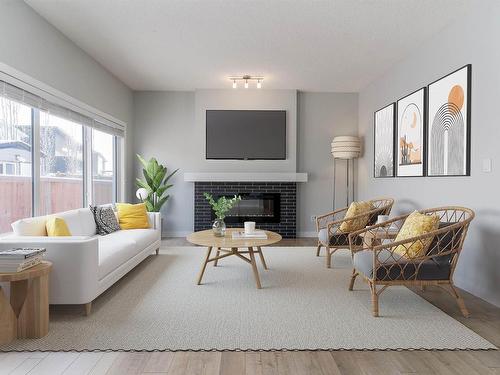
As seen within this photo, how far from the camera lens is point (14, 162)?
138 inches

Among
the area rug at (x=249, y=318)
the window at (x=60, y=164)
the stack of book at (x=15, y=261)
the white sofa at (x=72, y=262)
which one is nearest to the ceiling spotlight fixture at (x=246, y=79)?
the window at (x=60, y=164)

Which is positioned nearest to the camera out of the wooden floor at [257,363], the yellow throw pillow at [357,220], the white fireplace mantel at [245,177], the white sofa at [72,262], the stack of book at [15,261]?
the wooden floor at [257,363]

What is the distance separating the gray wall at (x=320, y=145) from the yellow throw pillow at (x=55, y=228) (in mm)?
4363

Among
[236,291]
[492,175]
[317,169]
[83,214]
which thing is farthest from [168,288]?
[317,169]

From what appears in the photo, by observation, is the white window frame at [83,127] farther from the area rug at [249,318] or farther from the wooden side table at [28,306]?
the wooden side table at [28,306]

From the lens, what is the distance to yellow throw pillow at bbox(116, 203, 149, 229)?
4816mm

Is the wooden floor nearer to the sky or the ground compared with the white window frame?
nearer to the ground

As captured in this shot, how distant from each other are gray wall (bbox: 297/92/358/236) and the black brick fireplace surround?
0.87 feet

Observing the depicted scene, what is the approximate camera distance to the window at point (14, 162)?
3367mm

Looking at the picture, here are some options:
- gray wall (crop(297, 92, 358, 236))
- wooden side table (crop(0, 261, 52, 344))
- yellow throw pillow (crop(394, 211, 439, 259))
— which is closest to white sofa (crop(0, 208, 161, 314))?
wooden side table (crop(0, 261, 52, 344))

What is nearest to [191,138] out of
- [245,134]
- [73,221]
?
[245,134]

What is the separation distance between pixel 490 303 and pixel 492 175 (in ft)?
3.55

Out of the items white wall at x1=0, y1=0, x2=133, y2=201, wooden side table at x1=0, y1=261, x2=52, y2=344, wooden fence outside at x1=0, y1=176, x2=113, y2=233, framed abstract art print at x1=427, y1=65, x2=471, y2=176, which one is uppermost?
white wall at x1=0, y1=0, x2=133, y2=201

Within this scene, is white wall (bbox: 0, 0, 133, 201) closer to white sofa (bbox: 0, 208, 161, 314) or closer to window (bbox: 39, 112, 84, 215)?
window (bbox: 39, 112, 84, 215)
